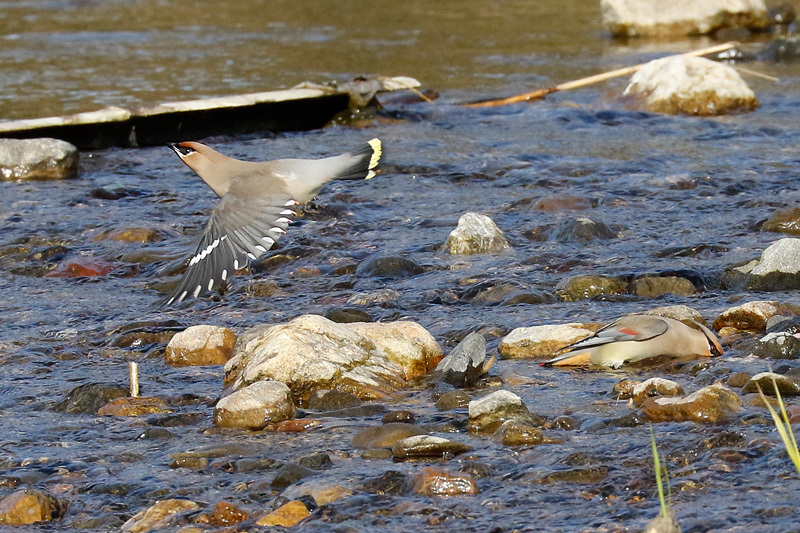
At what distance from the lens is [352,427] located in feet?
12.1

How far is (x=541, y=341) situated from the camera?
4.34 meters

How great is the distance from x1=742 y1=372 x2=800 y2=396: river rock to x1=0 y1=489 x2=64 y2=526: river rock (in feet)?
7.09

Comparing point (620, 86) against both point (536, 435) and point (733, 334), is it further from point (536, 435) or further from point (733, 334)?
point (536, 435)

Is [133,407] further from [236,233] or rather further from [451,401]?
[236,233]

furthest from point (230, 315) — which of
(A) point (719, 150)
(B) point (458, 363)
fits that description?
(A) point (719, 150)

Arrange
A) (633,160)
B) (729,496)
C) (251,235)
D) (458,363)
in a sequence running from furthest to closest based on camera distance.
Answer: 1. (633,160)
2. (251,235)
3. (458,363)
4. (729,496)

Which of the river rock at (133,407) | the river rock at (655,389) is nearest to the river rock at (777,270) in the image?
the river rock at (655,389)

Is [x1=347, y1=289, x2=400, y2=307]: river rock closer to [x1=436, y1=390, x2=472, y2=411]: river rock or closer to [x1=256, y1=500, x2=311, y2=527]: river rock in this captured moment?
[x1=436, y1=390, x2=472, y2=411]: river rock

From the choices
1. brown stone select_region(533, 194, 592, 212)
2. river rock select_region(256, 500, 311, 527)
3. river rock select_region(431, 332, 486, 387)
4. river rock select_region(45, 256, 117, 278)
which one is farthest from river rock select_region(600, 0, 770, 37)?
river rock select_region(256, 500, 311, 527)

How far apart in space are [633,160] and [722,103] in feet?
6.46

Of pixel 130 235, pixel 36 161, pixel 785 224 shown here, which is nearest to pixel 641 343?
pixel 785 224

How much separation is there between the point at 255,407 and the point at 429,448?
68 cm

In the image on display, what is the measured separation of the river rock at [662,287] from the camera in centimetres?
505

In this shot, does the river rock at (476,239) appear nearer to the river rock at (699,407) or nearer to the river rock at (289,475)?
the river rock at (699,407)
